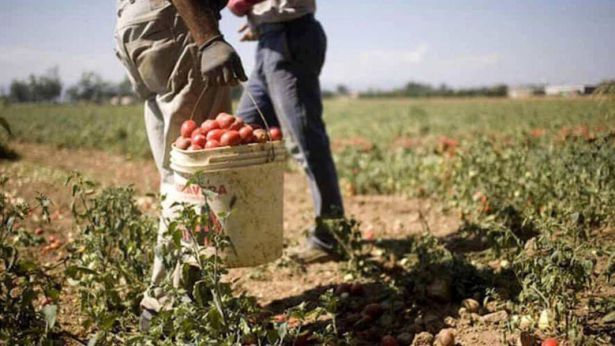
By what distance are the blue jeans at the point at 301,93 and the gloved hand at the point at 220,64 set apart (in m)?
0.88

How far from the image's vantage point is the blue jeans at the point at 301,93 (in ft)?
9.56

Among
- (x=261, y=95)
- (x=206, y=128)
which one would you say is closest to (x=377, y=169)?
(x=261, y=95)

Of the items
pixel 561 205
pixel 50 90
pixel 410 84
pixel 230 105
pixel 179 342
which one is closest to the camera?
pixel 179 342

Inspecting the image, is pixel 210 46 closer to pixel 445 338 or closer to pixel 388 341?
pixel 388 341

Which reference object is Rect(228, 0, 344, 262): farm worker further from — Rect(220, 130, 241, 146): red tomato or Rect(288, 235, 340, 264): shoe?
Rect(220, 130, 241, 146): red tomato

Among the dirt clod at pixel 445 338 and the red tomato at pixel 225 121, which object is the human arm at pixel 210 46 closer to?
the red tomato at pixel 225 121

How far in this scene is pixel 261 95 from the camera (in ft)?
10.3

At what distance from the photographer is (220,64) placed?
6.55 ft

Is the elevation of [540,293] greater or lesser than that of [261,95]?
lesser

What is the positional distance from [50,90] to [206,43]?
9311 mm

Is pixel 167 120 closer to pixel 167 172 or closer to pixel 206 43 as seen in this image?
pixel 167 172

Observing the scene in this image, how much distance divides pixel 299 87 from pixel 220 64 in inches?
38.6

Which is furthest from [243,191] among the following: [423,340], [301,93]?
[301,93]

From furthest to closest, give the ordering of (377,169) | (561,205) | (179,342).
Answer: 1. (377,169)
2. (561,205)
3. (179,342)
